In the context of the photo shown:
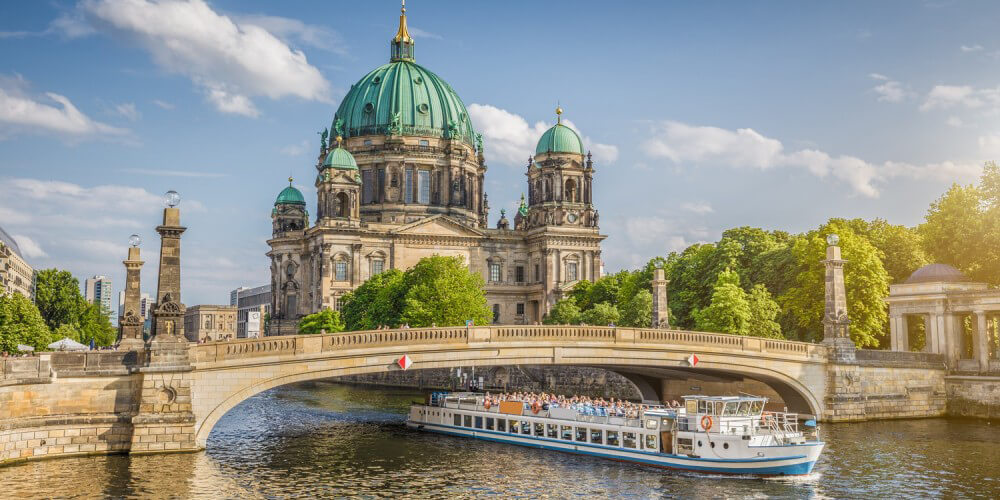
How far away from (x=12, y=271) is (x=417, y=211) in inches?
1796

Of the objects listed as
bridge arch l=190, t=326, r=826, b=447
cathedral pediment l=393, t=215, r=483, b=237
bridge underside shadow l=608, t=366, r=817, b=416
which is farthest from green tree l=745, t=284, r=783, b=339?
cathedral pediment l=393, t=215, r=483, b=237

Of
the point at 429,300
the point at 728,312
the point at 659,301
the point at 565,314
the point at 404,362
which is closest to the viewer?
the point at 404,362

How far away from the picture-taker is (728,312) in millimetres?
65062

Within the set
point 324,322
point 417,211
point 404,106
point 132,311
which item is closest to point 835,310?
point 132,311

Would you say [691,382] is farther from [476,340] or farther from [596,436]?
[476,340]

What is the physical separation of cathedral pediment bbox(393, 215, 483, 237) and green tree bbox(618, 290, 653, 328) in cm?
4156

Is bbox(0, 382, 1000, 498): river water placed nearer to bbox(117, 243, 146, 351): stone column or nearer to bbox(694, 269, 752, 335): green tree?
bbox(117, 243, 146, 351): stone column

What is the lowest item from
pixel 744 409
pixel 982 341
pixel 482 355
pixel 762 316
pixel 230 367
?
pixel 744 409

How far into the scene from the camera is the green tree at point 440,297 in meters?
81.0

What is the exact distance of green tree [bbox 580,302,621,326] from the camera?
85812 mm

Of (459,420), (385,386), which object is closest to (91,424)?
(459,420)

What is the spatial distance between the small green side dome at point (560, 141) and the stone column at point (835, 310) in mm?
65896

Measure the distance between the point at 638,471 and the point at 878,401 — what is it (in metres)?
21.0

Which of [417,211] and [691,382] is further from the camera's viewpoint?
[417,211]
